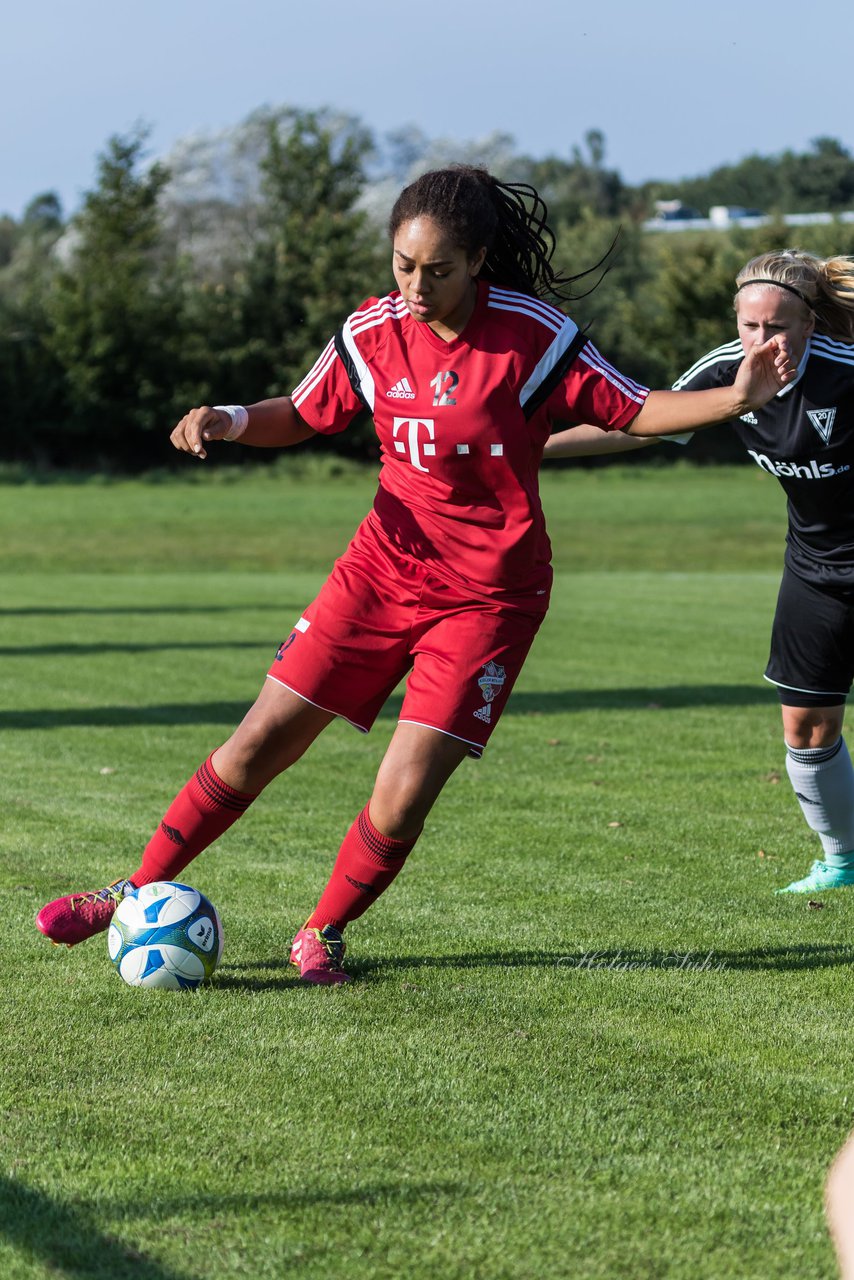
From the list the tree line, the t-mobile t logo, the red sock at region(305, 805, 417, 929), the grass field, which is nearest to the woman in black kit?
the grass field

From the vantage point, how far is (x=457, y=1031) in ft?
13.8

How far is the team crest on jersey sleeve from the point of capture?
18.0 feet

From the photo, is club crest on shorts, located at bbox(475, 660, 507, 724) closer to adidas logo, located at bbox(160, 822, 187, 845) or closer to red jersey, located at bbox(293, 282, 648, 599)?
red jersey, located at bbox(293, 282, 648, 599)

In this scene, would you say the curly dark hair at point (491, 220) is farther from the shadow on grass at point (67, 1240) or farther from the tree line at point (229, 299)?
the tree line at point (229, 299)

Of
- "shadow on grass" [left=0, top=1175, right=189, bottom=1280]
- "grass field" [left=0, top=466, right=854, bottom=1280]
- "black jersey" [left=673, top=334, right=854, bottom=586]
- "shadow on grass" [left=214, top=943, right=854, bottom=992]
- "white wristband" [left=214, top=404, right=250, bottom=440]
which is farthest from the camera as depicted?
"black jersey" [left=673, top=334, right=854, bottom=586]

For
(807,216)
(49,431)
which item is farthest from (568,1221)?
(807,216)

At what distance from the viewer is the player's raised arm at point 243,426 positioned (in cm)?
452

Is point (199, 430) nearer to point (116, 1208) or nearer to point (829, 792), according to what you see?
point (116, 1208)

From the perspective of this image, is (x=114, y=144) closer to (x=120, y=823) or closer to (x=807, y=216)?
(x=807, y=216)

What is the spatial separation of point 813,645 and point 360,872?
216 centimetres

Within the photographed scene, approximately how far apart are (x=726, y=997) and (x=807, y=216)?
65.8 meters

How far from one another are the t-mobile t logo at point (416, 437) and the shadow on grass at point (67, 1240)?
2322 millimetres

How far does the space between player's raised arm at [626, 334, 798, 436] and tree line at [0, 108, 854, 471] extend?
4034 cm

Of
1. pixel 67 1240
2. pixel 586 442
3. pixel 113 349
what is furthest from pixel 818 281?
pixel 113 349
